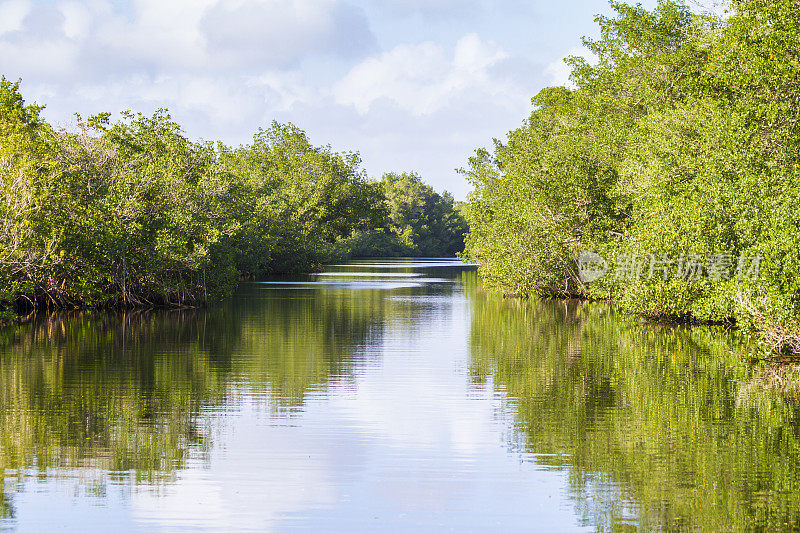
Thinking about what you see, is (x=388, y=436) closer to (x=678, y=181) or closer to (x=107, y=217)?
(x=678, y=181)

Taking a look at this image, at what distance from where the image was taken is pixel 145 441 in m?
9.81

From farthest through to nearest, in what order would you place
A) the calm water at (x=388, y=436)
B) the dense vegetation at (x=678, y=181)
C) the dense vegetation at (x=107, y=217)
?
the dense vegetation at (x=107, y=217) < the dense vegetation at (x=678, y=181) < the calm water at (x=388, y=436)

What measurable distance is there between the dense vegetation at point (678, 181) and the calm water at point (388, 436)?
71.4 inches

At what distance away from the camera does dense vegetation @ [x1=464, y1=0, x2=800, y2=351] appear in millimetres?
16031

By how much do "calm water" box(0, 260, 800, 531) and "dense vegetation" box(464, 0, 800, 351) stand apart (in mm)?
1812

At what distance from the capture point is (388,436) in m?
10.4

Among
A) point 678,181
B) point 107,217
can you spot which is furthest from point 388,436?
point 107,217

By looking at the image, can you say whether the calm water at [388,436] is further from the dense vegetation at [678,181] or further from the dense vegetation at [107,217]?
the dense vegetation at [107,217]

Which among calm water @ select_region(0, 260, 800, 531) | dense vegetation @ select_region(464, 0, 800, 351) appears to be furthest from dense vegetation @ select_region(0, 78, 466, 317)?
dense vegetation @ select_region(464, 0, 800, 351)

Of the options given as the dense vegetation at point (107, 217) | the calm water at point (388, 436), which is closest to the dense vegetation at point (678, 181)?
the calm water at point (388, 436)

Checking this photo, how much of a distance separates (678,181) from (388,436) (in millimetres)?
13633

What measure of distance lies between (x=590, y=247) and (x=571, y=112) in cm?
1443

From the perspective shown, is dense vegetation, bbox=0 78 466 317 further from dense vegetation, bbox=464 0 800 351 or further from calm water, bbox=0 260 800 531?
dense vegetation, bbox=464 0 800 351

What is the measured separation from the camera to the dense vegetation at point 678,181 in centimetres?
1603
